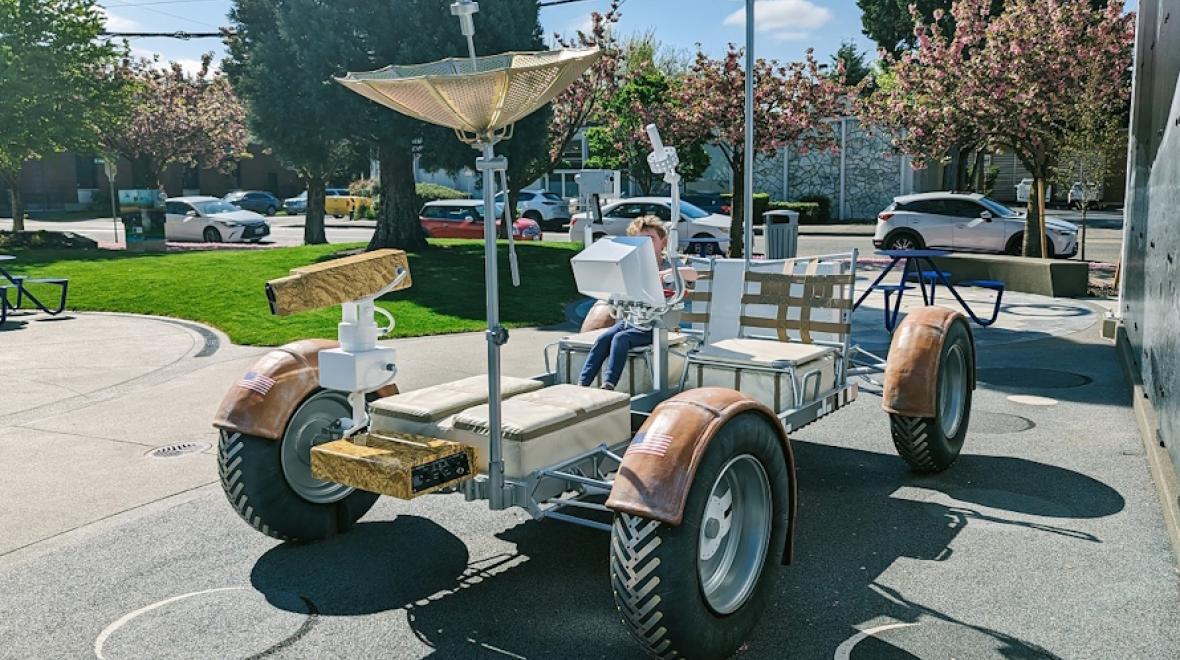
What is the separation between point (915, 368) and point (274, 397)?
148 inches

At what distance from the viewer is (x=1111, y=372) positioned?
32.6 ft

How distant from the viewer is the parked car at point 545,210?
37.5 meters

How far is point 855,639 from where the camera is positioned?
13.8 ft

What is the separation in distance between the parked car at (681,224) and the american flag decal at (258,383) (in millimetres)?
16934

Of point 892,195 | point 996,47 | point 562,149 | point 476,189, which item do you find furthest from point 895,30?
point 996,47

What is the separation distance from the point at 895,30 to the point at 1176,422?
48060 millimetres

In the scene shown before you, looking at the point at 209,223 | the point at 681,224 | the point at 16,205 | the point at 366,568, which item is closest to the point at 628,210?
the point at 681,224

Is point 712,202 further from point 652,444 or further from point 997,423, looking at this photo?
point 652,444

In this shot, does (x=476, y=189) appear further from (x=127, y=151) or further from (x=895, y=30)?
(x=895, y=30)

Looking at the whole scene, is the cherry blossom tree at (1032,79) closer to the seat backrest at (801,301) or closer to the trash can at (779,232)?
the trash can at (779,232)

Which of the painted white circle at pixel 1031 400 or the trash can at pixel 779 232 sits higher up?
the trash can at pixel 779 232

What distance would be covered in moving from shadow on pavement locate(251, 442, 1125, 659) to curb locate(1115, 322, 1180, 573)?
0.29 metres

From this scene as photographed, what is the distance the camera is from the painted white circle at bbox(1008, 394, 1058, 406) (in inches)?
339

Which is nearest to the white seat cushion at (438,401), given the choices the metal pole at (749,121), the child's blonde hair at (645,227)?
the child's blonde hair at (645,227)
